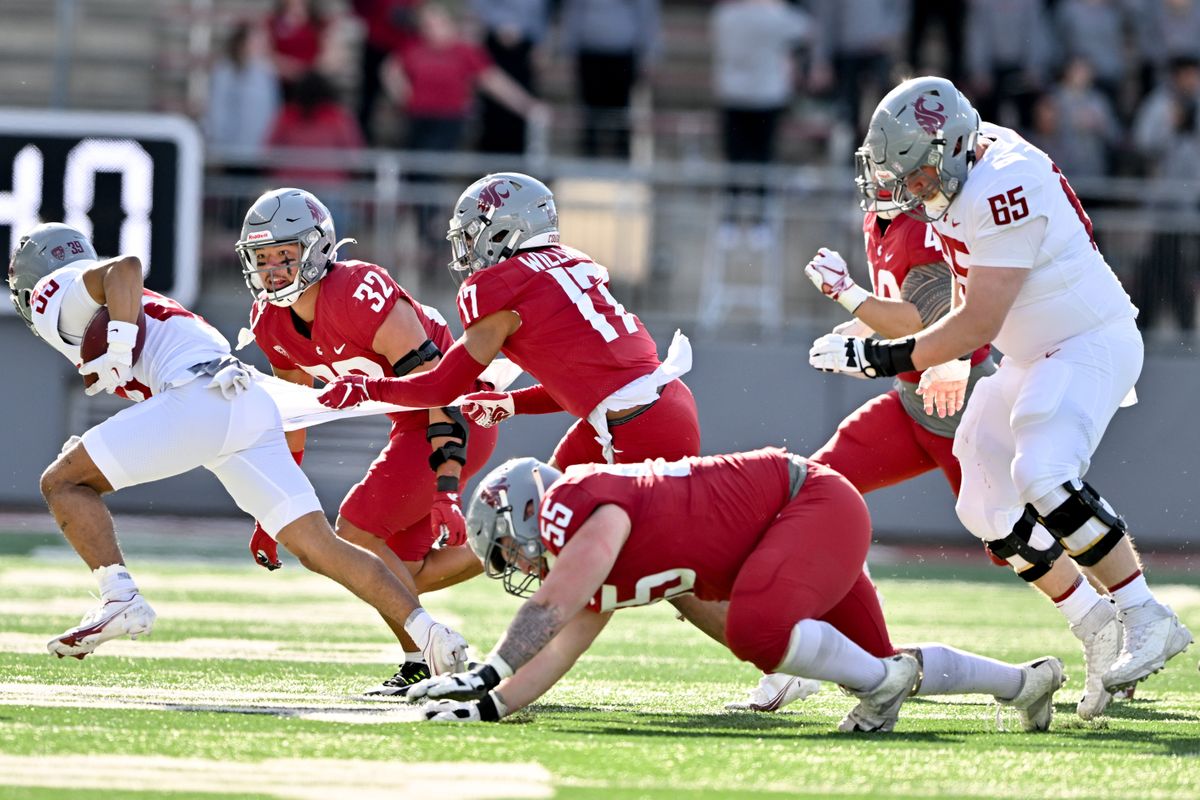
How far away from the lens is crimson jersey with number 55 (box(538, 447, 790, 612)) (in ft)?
16.2

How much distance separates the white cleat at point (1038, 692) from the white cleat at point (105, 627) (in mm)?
2623

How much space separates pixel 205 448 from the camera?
6.01 m

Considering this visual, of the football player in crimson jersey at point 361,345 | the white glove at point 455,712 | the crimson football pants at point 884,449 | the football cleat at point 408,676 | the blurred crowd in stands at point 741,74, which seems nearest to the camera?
the white glove at point 455,712

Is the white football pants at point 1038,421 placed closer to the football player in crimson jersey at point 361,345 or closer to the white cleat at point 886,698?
the white cleat at point 886,698

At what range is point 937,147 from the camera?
5.71 m

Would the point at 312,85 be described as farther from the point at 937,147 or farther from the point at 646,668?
the point at 937,147

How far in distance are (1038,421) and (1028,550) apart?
486 mm

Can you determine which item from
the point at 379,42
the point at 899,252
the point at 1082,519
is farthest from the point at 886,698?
the point at 379,42

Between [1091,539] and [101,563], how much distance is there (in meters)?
3.08

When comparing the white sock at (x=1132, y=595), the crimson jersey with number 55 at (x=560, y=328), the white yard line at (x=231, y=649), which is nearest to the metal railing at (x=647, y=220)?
the white yard line at (x=231, y=649)

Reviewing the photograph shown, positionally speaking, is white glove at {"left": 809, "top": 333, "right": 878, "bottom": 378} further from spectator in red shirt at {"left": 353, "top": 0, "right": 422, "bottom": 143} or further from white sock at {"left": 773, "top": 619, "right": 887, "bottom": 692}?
spectator in red shirt at {"left": 353, "top": 0, "right": 422, "bottom": 143}

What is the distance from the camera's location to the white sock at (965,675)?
520 centimetres

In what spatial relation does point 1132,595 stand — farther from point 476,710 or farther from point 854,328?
point 476,710

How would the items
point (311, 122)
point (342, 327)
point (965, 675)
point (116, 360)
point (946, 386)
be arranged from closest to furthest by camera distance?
point (965, 675)
point (116, 360)
point (946, 386)
point (342, 327)
point (311, 122)
